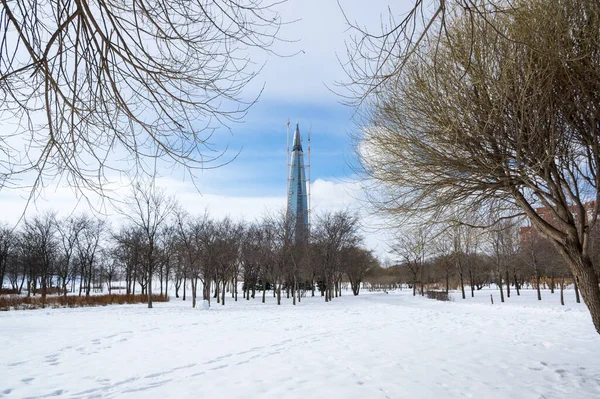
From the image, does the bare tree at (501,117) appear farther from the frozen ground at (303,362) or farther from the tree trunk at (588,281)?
the frozen ground at (303,362)

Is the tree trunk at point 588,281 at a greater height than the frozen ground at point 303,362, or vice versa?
the tree trunk at point 588,281

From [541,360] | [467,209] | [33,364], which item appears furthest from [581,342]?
[33,364]

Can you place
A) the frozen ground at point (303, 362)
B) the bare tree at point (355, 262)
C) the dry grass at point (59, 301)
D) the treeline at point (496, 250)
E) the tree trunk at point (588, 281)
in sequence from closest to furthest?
the frozen ground at point (303, 362)
the tree trunk at point (588, 281)
the treeline at point (496, 250)
the dry grass at point (59, 301)
the bare tree at point (355, 262)

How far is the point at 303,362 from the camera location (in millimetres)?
6965

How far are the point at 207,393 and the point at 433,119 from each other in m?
5.15

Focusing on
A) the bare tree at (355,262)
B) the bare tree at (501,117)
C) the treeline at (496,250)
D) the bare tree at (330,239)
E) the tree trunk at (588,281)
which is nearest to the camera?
the bare tree at (501,117)

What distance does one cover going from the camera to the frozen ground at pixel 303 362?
5.34 meters

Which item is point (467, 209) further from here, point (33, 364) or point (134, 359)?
point (33, 364)

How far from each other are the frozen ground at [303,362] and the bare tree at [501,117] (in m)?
1.97

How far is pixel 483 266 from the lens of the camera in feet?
146

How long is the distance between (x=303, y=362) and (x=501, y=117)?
5.28 m

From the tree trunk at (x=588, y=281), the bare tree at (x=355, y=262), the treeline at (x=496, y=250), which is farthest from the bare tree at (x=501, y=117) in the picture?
the bare tree at (x=355, y=262)

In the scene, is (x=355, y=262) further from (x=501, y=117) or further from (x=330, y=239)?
(x=501, y=117)

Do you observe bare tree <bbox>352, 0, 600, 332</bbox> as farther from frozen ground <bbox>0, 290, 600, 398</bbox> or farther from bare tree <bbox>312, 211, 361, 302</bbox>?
bare tree <bbox>312, 211, 361, 302</bbox>
